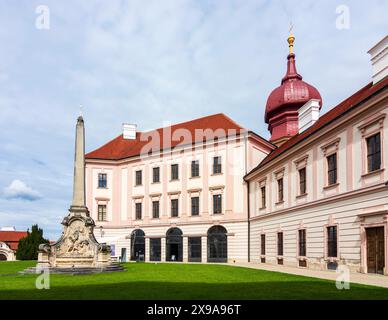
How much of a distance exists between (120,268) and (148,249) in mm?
18036

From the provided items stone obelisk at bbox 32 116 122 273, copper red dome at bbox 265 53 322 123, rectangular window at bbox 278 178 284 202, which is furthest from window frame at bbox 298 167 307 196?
copper red dome at bbox 265 53 322 123

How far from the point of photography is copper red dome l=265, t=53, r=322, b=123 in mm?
43031

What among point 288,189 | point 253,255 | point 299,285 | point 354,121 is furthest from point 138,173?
point 299,285

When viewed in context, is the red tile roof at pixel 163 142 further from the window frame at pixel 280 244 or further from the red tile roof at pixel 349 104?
the red tile roof at pixel 349 104

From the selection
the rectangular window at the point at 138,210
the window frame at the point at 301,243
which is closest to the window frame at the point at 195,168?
the rectangular window at the point at 138,210

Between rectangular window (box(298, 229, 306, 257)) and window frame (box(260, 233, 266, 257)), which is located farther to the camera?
window frame (box(260, 233, 266, 257))

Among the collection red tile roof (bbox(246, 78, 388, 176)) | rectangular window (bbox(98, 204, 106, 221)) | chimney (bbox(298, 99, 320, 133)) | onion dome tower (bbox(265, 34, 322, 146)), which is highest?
onion dome tower (bbox(265, 34, 322, 146))

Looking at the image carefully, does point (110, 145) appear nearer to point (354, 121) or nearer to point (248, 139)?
point (248, 139)

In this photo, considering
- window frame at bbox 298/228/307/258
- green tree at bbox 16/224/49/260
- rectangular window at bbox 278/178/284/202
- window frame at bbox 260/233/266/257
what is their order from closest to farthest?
window frame at bbox 298/228/307/258 → rectangular window at bbox 278/178/284/202 → window frame at bbox 260/233/266/257 → green tree at bbox 16/224/49/260

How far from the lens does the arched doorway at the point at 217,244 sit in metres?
38.1

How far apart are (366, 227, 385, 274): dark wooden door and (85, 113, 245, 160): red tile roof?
20.6m

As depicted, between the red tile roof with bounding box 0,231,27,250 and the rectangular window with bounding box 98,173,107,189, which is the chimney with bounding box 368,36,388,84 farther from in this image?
the red tile roof with bounding box 0,231,27,250

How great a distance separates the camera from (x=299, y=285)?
14555mm

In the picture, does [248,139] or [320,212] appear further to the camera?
[248,139]
